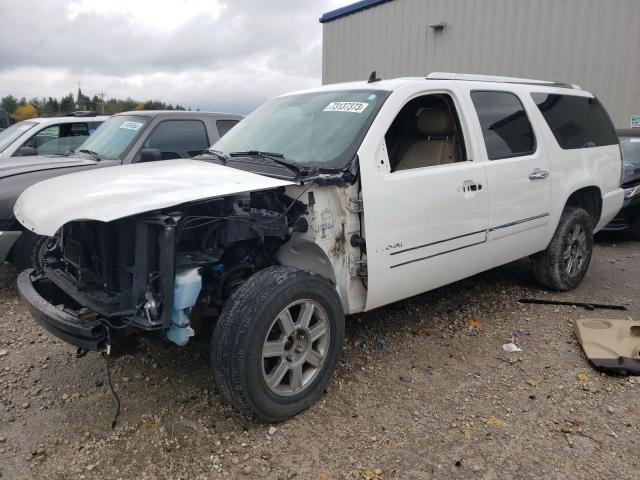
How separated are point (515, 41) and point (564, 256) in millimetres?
7505

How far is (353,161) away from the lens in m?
3.18

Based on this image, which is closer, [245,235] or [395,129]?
[245,235]

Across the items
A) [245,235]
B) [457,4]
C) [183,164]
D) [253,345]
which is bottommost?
[253,345]

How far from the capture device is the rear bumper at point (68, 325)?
2.64 meters

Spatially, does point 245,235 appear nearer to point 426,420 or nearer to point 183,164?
point 183,164

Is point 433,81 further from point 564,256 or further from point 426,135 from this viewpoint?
point 564,256

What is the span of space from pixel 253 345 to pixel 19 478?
4.13 ft

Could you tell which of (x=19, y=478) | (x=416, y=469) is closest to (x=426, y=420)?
(x=416, y=469)

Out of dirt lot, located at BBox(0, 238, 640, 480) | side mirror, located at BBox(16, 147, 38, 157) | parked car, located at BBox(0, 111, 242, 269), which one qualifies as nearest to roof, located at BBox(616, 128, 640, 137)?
dirt lot, located at BBox(0, 238, 640, 480)

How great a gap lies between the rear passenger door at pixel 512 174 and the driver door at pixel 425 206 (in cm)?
16

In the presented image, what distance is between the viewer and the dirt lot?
2586 millimetres

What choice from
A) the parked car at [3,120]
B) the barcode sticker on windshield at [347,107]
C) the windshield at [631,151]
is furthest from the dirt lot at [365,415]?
the parked car at [3,120]

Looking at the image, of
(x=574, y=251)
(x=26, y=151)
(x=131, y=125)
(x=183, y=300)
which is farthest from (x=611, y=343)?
(x=26, y=151)

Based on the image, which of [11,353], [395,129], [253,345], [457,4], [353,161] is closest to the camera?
[253,345]
